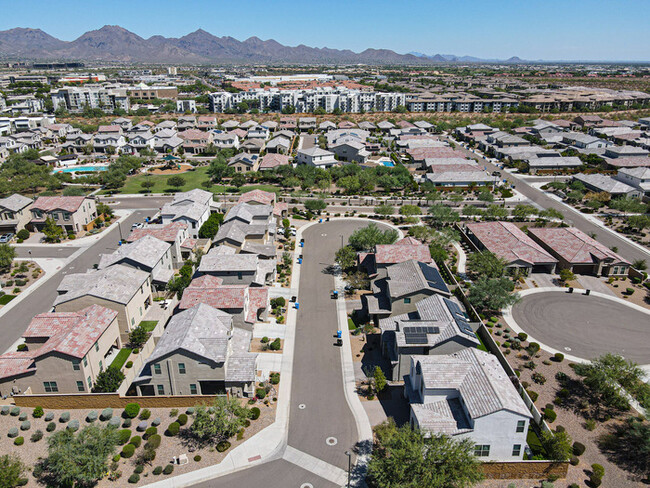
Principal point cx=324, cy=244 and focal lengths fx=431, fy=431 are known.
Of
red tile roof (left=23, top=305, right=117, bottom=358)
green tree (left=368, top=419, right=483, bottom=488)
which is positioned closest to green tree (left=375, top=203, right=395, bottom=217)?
red tile roof (left=23, top=305, right=117, bottom=358)

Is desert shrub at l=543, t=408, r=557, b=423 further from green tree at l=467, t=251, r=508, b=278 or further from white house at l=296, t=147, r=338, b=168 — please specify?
white house at l=296, t=147, r=338, b=168

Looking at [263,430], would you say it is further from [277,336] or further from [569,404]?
[569,404]

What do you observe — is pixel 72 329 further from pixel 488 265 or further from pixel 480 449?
pixel 488 265

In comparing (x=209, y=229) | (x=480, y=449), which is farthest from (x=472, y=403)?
(x=209, y=229)

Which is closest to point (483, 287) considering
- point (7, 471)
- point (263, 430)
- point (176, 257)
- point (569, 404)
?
point (569, 404)

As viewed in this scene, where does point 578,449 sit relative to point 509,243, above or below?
below

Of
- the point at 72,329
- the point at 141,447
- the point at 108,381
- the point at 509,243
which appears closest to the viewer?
the point at 141,447

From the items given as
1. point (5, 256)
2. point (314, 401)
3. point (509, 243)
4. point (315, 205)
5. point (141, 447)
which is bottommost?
point (141, 447)
